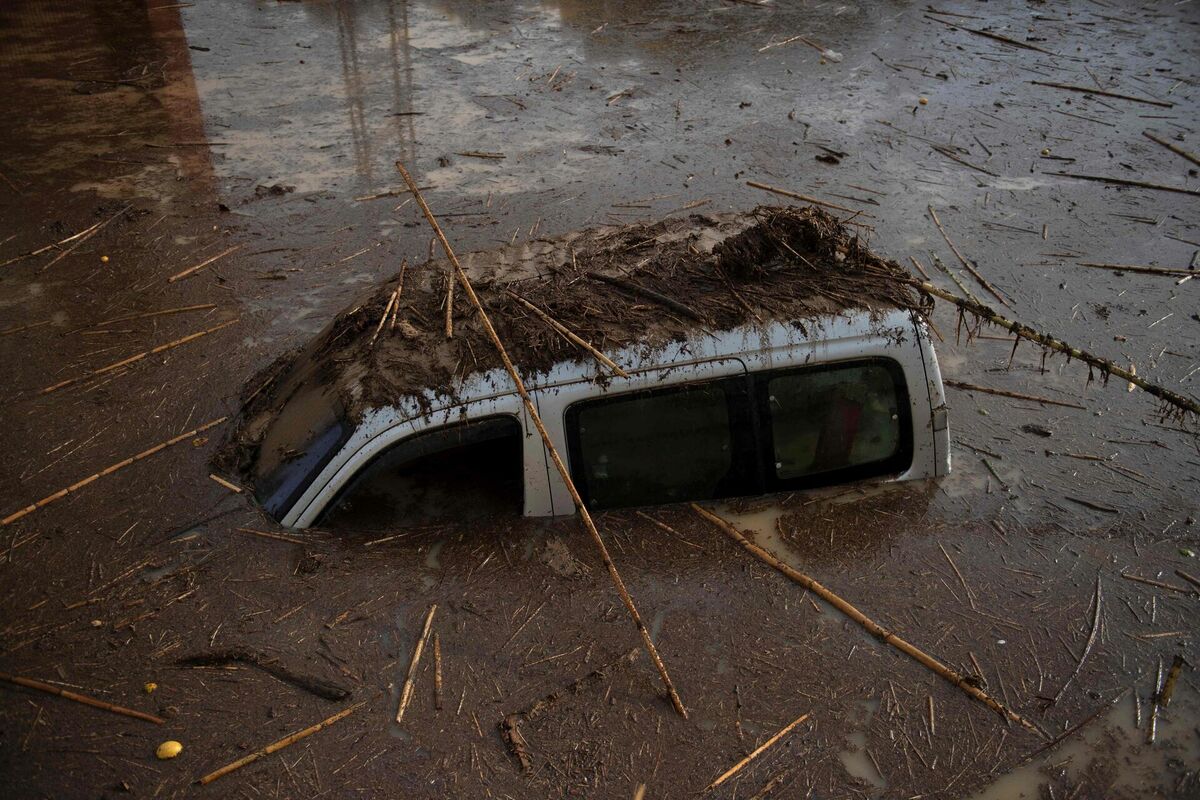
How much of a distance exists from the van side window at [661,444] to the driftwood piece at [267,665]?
153cm

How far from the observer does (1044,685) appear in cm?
462

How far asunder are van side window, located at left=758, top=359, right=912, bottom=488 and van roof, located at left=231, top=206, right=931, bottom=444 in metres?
0.32

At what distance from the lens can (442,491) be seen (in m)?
5.17

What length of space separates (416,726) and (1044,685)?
2.98 meters

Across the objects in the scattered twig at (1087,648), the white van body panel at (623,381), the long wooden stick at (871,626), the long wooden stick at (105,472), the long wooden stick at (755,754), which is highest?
the white van body panel at (623,381)

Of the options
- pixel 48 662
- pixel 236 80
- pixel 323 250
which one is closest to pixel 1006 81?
pixel 323 250

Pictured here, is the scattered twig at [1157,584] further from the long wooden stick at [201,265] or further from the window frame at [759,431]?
the long wooden stick at [201,265]

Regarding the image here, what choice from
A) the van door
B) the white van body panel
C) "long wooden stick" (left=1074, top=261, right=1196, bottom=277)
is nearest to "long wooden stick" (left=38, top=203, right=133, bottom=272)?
the white van body panel

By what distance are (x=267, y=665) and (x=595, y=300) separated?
2424 millimetres

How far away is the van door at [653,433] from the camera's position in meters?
4.77

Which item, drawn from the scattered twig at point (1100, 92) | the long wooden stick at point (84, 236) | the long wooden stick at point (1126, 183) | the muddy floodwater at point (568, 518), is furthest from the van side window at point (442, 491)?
the scattered twig at point (1100, 92)

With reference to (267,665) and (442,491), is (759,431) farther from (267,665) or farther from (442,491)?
(267,665)

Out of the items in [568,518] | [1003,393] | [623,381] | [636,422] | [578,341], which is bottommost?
[1003,393]

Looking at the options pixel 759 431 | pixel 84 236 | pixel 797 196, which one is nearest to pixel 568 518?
pixel 759 431
